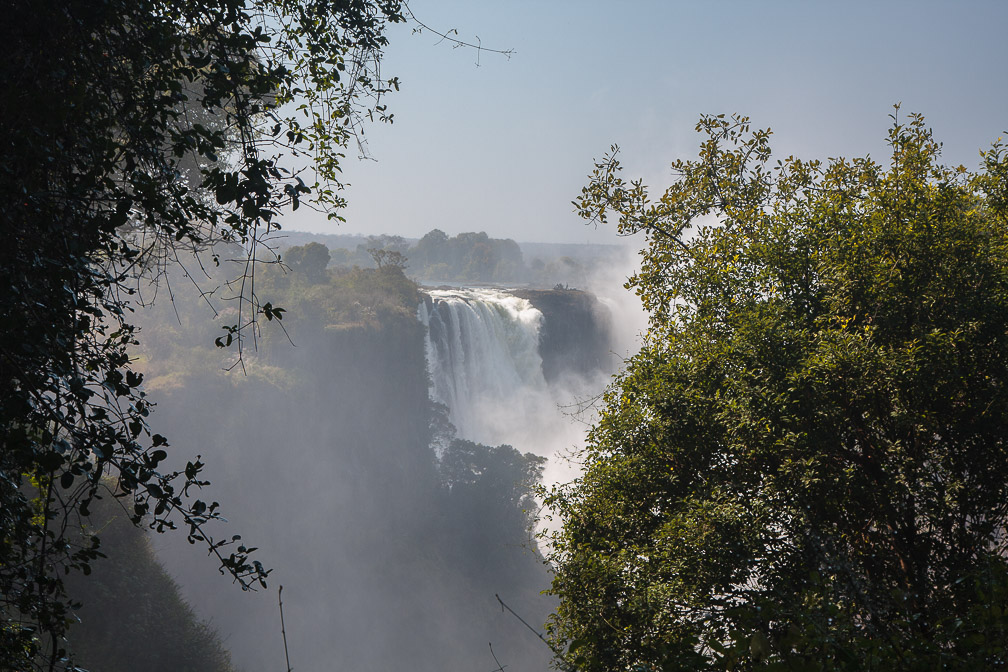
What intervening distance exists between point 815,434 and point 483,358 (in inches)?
1537

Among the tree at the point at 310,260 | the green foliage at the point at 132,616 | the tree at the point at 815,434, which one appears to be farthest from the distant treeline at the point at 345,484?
the tree at the point at 815,434

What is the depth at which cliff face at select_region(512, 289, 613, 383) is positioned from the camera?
50656 millimetres

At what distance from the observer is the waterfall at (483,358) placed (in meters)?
44.3

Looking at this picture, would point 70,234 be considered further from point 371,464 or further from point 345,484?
point 371,464

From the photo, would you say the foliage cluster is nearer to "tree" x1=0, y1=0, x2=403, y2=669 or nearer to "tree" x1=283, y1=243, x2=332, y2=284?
"tree" x1=283, y1=243, x2=332, y2=284

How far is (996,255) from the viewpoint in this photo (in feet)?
22.7

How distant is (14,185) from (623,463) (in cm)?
703

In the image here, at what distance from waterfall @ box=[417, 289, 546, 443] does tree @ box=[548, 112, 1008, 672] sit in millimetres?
35778

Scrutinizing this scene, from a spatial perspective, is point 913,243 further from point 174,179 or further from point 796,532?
point 174,179

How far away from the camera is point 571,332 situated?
173ft

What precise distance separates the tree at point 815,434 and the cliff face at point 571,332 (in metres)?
41.2

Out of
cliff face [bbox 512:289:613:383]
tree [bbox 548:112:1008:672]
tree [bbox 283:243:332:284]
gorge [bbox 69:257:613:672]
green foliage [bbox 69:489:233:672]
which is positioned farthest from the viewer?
cliff face [bbox 512:289:613:383]

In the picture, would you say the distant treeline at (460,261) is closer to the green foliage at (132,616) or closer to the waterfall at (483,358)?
the waterfall at (483,358)

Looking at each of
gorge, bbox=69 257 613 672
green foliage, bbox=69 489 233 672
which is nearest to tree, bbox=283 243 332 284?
gorge, bbox=69 257 613 672
